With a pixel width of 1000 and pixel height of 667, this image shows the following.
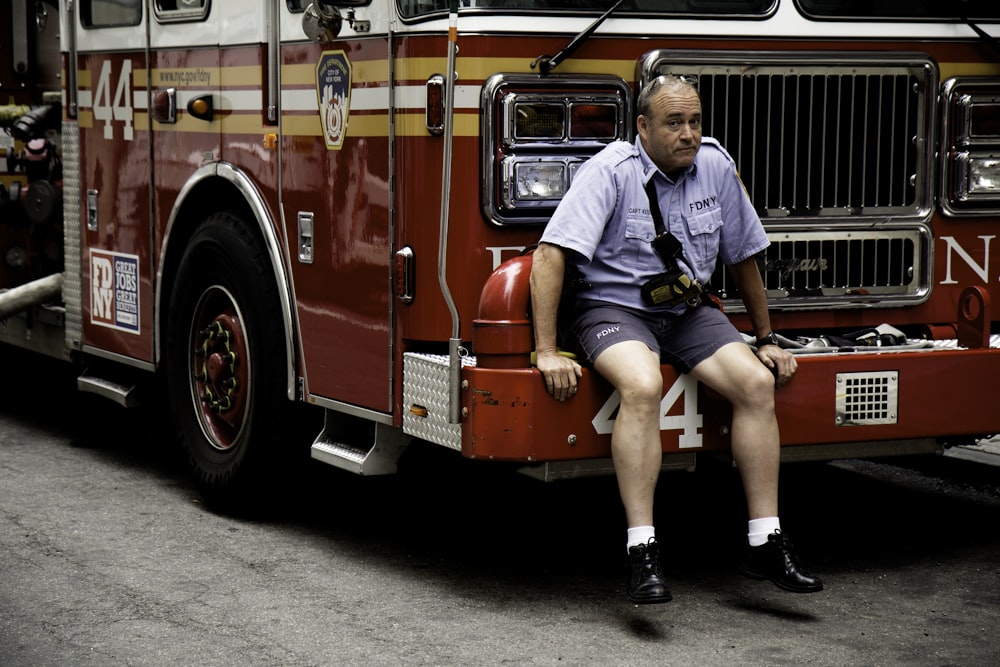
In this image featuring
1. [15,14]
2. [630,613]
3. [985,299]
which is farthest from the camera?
[15,14]

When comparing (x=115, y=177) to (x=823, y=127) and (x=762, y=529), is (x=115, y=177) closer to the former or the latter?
(x=823, y=127)

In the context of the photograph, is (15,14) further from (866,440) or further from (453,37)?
(866,440)

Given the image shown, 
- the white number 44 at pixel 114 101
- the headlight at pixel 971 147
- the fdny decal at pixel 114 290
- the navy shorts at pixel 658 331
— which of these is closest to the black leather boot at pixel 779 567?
the navy shorts at pixel 658 331

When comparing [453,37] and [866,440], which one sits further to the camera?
[866,440]

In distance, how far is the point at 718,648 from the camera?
469cm

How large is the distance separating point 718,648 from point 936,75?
2183mm

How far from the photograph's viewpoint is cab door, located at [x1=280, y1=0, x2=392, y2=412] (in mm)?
5344

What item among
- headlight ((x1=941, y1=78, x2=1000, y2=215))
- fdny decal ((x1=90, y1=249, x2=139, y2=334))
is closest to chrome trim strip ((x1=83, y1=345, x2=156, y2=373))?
fdny decal ((x1=90, y1=249, x2=139, y2=334))

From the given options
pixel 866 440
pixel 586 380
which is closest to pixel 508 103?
pixel 586 380

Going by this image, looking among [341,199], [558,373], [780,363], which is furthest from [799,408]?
[341,199]

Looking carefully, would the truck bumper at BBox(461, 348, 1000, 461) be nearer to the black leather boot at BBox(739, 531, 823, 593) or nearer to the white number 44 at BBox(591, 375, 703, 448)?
the white number 44 at BBox(591, 375, 703, 448)

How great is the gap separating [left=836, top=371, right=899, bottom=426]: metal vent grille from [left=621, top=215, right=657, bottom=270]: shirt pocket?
69cm

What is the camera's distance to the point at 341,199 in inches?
218

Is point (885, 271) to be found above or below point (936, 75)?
below
